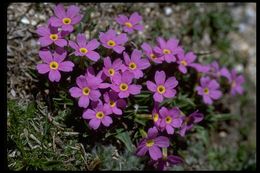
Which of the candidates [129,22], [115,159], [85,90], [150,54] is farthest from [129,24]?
[115,159]

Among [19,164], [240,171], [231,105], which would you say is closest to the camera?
[19,164]

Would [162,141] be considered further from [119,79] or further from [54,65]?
[54,65]

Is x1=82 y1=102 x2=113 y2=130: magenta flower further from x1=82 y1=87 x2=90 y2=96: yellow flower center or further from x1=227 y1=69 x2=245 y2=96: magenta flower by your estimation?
x1=227 y1=69 x2=245 y2=96: magenta flower

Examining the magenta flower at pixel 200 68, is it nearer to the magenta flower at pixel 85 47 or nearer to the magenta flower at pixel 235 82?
the magenta flower at pixel 235 82

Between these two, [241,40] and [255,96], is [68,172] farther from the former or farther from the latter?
[241,40]

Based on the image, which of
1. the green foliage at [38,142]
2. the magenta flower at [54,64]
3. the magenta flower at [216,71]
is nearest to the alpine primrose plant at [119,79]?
the magenta flower at [54,64]

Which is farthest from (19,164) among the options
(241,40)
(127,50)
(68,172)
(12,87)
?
(241,40)

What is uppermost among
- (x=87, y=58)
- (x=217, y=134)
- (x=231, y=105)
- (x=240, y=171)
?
(x=87, y=58)

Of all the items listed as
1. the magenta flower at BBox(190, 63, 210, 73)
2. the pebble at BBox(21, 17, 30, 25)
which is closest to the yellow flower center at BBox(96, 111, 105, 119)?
the magenta flower at BBox(190, 63, 210, 73)
